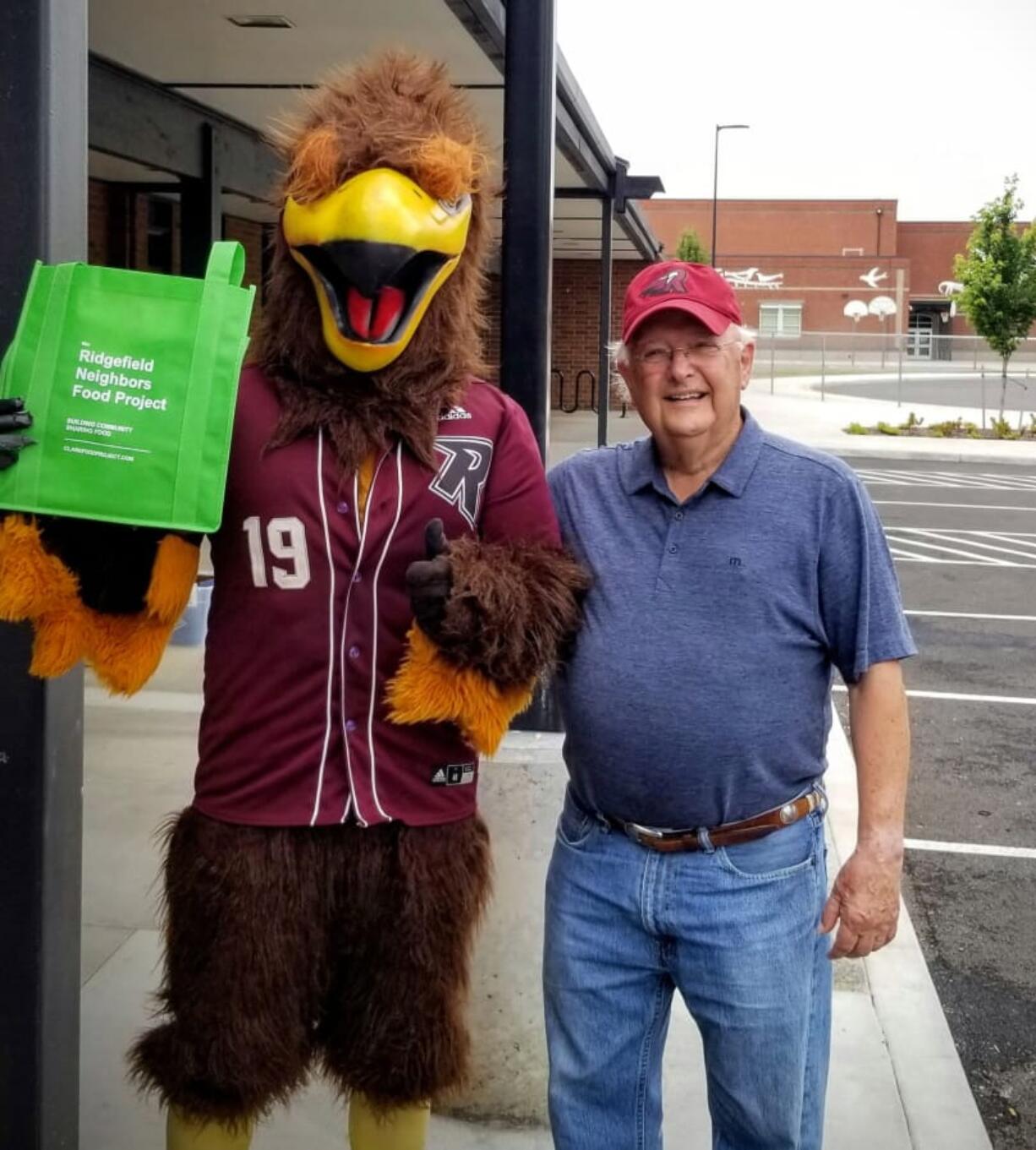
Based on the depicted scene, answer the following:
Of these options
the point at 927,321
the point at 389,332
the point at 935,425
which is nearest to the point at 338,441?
the point at 389,332

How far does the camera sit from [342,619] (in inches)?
86.0

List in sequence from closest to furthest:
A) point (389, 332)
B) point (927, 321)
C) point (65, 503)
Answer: point (65, 503) → point (389, 332) → point (927, 321)

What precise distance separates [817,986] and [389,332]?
1292 millimetres

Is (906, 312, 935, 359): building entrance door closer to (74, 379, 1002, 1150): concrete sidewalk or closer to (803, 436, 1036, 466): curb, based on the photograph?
(803, 436, 1036, 466): curb

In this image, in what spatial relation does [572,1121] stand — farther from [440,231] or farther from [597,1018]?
[440,231]

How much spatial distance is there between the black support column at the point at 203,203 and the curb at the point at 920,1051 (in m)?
7.06

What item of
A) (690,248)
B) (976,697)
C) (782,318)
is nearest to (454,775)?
(976,697)

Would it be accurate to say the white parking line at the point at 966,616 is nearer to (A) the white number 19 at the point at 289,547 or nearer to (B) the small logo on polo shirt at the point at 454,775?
(B) the small logo on polo shirt at the point at 454,775

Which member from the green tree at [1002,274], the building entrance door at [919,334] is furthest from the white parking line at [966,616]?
the building entrance door at [919,334]

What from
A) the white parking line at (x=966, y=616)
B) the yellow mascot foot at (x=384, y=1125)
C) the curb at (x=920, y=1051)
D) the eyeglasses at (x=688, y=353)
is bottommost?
the curb at (x=920, y=1051)

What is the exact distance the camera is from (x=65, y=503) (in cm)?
205

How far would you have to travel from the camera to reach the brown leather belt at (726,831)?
7.27ft

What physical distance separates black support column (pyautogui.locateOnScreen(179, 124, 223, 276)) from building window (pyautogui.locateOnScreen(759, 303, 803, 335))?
4897 cm

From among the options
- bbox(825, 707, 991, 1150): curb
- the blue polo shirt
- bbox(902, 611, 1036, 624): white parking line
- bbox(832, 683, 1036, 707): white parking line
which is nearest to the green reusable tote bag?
the blue polo shirt
